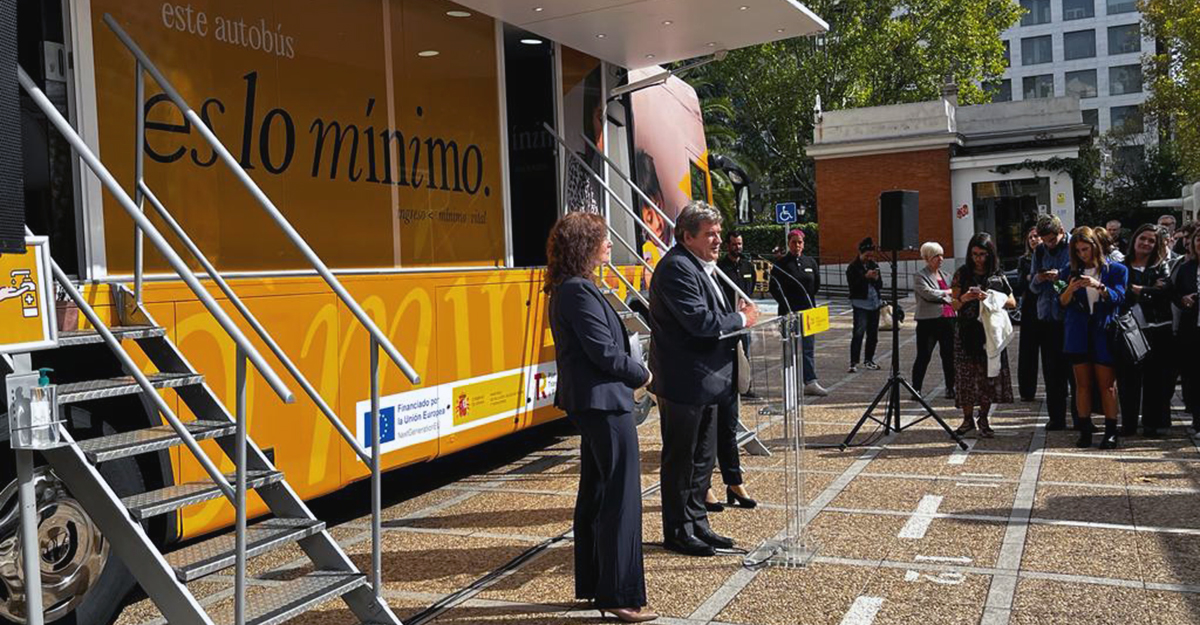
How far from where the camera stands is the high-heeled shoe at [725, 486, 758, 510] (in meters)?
6.83

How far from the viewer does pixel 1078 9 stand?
7356cm

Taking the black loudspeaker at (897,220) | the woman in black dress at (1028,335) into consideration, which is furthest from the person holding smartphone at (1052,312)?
the black loudspeaker at (897,220)

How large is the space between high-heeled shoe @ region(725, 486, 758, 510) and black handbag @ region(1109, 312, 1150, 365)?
11.5 ft

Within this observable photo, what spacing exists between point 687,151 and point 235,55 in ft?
22.9

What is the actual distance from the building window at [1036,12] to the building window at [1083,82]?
13.9 ft

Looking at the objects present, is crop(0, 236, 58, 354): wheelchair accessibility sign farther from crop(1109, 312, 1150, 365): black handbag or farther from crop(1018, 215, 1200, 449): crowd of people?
crop(1109, 312, 1150, 365): black handbag

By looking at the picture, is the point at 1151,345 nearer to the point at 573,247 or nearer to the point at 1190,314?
the point at 1190,314

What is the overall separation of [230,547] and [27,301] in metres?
1.41

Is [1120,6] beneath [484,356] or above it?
above

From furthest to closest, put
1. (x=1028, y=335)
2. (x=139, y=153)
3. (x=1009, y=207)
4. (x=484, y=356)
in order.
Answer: (x=1009, y=207)
(x=1028, y=335)
(x=484, y=356)
(x=139, y=153)

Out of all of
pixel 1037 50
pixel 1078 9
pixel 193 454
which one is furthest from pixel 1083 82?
pixel 193 454

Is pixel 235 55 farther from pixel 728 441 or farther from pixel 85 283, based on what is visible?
pixel 728 441

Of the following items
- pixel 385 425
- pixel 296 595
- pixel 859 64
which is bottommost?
pixel 296 595

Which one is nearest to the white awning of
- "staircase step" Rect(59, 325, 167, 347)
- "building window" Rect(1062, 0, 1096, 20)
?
"staircase step" Rect(59, 325, 167, 347)
